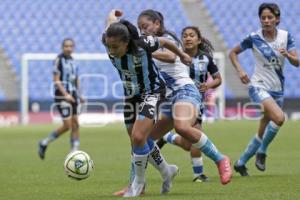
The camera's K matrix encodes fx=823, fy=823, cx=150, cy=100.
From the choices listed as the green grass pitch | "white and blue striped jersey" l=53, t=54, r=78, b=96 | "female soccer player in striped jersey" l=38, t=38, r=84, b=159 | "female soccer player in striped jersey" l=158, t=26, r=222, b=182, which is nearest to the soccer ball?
the green grass pitch

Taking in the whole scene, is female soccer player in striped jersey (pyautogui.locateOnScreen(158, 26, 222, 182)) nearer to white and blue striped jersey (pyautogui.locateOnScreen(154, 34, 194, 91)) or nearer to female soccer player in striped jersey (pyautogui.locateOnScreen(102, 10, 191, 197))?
white and blue striped jersey (pyautogui.locateOnScreen(154, 34, 194, 91))

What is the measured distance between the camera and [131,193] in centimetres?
854

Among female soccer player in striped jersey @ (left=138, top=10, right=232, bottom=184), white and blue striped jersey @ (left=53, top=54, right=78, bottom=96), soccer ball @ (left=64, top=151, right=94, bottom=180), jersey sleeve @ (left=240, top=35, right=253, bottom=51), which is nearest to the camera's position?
soccer ball @ (left=64, top=151, right=94, bottom=180)

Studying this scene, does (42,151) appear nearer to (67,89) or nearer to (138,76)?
(67,89)

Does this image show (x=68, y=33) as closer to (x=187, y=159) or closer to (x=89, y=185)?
(x=187, y=159)

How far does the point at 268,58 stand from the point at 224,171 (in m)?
3.35

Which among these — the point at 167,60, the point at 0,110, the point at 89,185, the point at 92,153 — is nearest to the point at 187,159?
the point at 92,153

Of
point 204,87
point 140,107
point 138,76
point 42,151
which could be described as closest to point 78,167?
point 140,107

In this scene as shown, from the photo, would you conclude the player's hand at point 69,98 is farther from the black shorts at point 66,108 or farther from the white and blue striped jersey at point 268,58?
the white and blue striped jersey at point 268,58

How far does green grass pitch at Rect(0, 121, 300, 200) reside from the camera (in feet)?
28.7

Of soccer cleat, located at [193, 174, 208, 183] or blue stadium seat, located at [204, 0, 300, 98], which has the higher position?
blue stadium seat, located at [204, 0, 300, 98]

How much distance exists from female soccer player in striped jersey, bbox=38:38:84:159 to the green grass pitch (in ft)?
1.90

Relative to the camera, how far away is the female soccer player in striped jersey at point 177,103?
8.89m

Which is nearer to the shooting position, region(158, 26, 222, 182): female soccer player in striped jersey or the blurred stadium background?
region(158, 26, 222, 182): female soccer player in striped jersey
